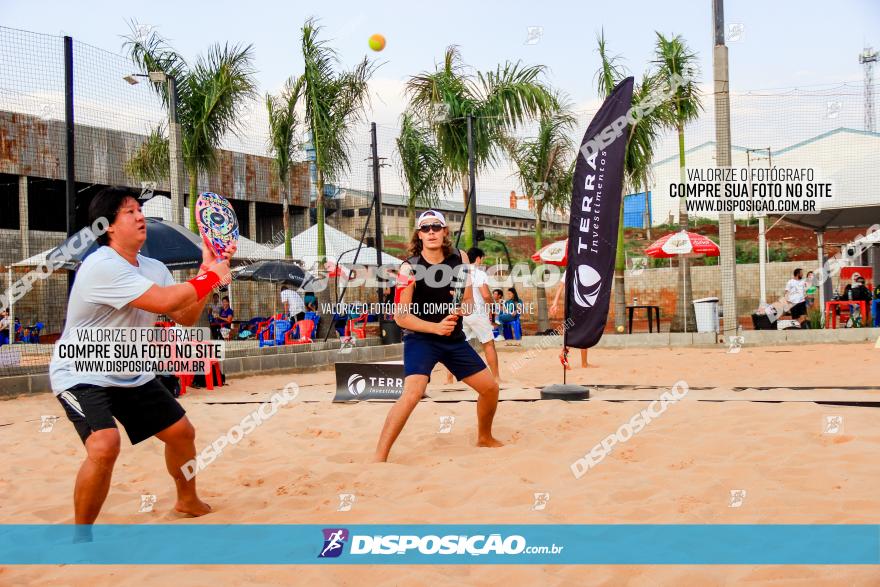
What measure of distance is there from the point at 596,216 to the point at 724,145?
8305 millimetres

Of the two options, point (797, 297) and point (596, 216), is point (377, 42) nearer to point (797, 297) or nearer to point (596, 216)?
point (596, 216)

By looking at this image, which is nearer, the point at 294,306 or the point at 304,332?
the point at 304,332

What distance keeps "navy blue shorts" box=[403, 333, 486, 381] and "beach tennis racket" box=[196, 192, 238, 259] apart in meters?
1.63

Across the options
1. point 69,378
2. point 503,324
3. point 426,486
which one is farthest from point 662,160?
point 69,378

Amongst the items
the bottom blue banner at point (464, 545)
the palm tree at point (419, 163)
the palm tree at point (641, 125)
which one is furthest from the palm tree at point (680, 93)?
the bottom blue banner at point (464, 545)

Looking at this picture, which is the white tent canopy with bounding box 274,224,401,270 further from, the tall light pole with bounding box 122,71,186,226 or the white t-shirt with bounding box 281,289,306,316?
the tall light pole with bounding box 122,71,186,226

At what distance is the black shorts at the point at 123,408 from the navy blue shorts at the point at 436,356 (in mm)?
1611

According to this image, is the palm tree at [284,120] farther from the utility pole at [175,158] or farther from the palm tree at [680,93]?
the palm tree at [680,93]

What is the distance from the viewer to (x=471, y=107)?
14.9m

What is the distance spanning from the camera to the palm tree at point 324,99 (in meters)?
15.0

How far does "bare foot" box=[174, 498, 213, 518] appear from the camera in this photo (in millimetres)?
3721

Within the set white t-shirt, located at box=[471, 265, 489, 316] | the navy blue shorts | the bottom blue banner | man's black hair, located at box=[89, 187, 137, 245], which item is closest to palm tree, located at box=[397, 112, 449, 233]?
white t-shirt, located at box=[471, 265, 489, 316]

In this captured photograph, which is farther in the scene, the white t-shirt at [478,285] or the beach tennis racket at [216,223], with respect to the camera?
the white t-shirt at [478,285]

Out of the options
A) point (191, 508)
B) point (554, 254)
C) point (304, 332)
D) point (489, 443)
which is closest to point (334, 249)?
point (304, 332)
